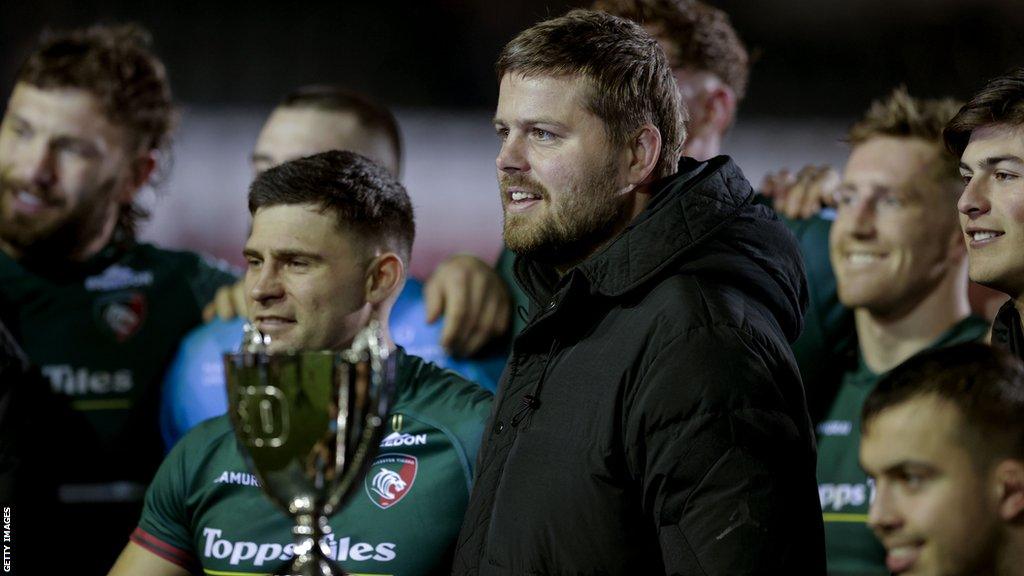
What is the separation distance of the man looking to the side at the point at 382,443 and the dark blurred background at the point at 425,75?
293cm

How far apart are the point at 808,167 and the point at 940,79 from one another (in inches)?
45.9

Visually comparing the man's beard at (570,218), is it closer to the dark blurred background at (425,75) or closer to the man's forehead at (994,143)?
the man's forehead at (994,143)

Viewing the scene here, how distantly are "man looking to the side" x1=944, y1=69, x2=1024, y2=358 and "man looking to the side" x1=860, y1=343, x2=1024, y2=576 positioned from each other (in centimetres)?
36

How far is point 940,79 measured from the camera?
14.8ft

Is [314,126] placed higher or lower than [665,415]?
higher

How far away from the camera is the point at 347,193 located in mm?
2254

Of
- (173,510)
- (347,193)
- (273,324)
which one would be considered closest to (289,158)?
(347,193)

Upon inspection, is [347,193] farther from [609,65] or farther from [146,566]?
[146,566]

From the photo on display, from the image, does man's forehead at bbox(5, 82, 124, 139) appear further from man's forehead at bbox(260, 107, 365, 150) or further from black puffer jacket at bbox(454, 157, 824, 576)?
black puffer jacket at bbox(454, 157, 824, 576)

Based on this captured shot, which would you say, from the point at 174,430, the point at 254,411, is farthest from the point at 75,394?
the point at 254,411

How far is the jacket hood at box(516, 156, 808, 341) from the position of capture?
5.85ft

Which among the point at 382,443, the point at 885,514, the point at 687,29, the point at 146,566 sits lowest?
the point at 146,566

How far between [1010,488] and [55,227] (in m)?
2.72

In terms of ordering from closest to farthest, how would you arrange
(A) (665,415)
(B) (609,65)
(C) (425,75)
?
(A) (665,415), (B) (609,65), (C) (425,75)
